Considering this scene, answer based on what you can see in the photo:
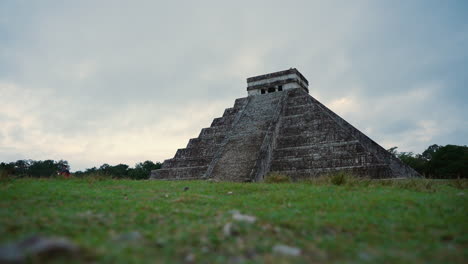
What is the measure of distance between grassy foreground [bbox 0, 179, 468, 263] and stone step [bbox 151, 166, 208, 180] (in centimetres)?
1144

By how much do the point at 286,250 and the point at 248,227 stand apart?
3.04 ft

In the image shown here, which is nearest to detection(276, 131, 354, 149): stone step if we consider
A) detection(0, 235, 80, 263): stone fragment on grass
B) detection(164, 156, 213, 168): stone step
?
detection(164, 156, 213, 168): stone step

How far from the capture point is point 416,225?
4895mm

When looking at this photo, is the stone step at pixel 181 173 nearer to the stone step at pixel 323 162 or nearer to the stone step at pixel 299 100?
the stone step at pixel 323 162

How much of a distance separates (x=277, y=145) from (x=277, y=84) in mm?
6980

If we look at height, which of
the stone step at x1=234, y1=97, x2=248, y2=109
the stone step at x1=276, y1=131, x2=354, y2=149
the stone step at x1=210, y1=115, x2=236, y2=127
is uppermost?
the stone step at x1=234, y1=97, x2=248, y2=109

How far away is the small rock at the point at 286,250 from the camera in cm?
364

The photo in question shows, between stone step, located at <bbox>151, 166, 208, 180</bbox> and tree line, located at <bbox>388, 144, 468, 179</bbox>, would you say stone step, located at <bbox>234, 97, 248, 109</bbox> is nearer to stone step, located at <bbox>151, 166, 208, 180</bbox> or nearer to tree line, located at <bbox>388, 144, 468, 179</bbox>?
stone step, located at <bbox>151, 166, 208, 180</bbox>

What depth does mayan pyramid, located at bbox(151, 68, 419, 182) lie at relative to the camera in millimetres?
15836

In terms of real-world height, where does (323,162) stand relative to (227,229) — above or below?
above

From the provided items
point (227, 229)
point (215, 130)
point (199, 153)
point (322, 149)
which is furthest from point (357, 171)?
point (227, 229)

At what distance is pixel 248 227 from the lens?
456cm

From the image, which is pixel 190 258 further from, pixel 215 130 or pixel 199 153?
pixel 215 130

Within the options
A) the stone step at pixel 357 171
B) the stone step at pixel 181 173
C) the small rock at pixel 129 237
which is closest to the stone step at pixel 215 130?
the stone step at pixel 181 173
